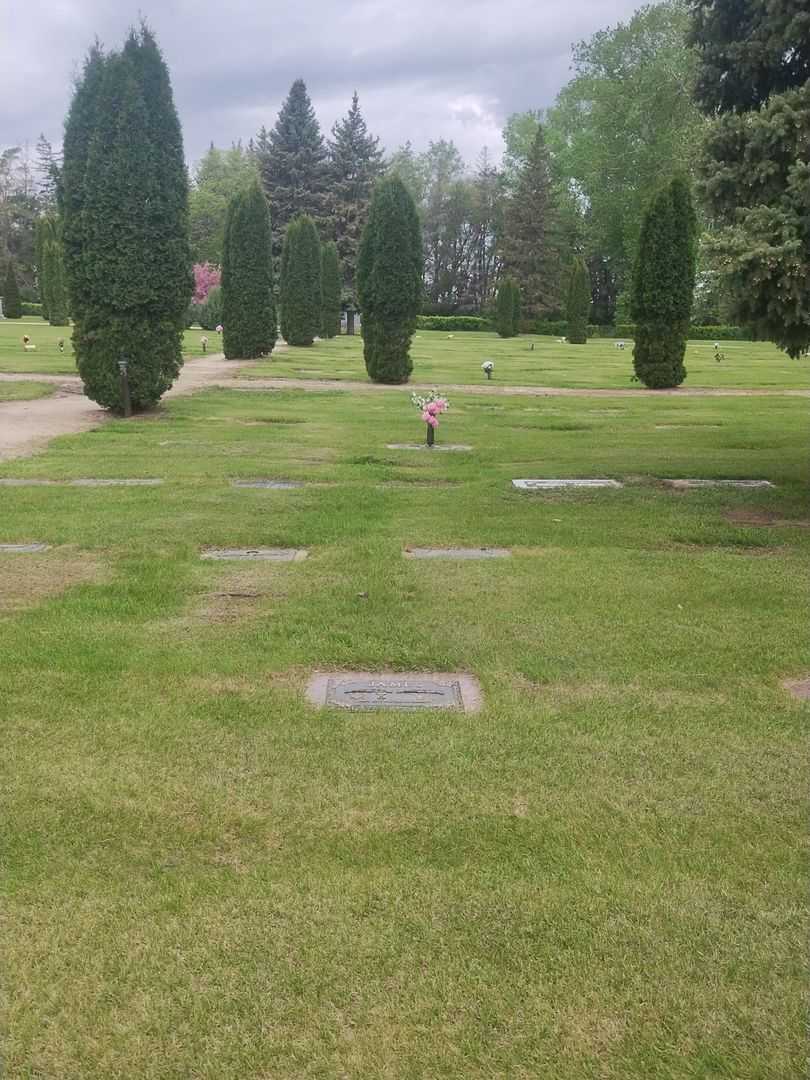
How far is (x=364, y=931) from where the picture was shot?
2.29 m

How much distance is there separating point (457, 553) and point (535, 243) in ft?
167

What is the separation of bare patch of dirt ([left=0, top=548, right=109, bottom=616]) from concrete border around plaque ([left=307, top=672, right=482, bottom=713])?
2.04m

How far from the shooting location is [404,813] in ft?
9.40

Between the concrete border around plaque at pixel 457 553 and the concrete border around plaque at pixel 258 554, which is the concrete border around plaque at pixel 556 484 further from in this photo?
the concrete border around plaque at pixel 258 554

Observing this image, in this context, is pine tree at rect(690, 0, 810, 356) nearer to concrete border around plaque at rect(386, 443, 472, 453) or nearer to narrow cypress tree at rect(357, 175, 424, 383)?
concrete border around plaque at rect(386, 443, 472, 453)

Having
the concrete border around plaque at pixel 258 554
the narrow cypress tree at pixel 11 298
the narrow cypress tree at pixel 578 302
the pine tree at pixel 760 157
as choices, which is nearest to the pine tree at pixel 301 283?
the narrow cypress tree at pixel 578 302

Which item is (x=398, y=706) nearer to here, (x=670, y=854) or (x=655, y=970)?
(x=670, y=854)

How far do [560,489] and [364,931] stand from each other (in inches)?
253

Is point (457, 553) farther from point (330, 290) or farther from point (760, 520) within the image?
point (330, 290)

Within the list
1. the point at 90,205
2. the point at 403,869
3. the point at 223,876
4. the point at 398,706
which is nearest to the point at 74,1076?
the point at 223,876

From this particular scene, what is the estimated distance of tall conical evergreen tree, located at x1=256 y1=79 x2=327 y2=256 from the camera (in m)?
47.6

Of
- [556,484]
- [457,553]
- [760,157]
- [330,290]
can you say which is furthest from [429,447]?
[330,290]

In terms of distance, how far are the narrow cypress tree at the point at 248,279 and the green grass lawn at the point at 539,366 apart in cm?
108

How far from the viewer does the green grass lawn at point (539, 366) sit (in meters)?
21.7
